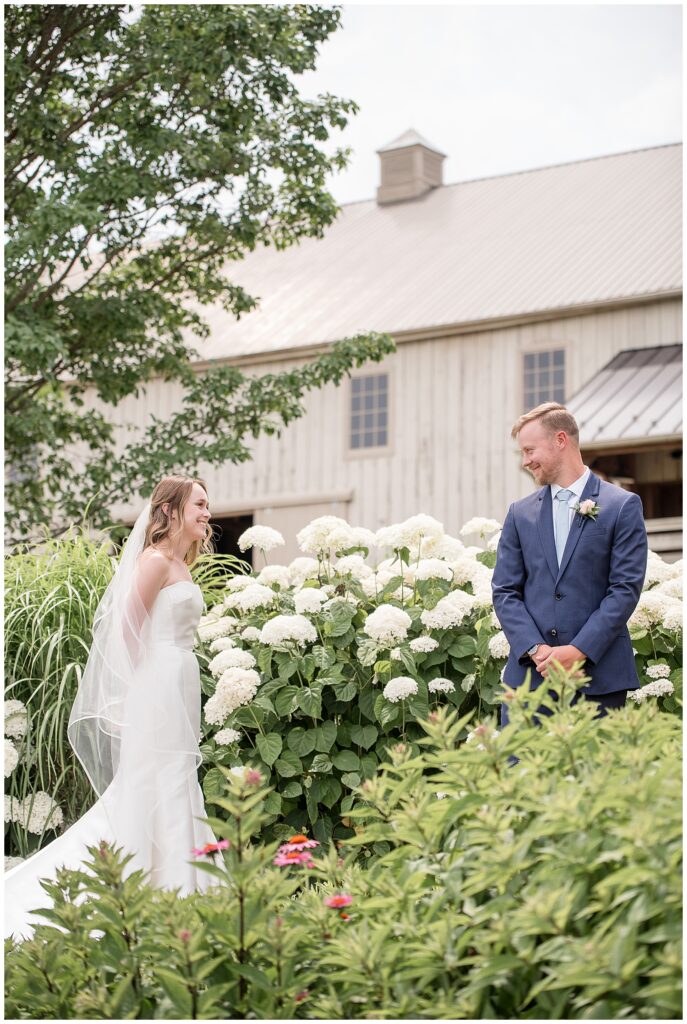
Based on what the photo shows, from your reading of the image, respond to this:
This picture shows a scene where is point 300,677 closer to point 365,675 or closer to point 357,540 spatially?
point 365,675

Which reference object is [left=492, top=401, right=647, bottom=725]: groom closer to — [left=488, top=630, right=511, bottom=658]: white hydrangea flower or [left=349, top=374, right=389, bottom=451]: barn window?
[left=488, top=630, right=511, bottom=658]: white hydrangea flower

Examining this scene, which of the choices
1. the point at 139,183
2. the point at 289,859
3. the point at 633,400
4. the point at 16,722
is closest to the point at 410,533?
the point at 16,722

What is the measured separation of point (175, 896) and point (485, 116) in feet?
70.1

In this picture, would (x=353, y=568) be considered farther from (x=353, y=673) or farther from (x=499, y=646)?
(x=499, y=646)

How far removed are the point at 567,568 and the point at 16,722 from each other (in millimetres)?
3379

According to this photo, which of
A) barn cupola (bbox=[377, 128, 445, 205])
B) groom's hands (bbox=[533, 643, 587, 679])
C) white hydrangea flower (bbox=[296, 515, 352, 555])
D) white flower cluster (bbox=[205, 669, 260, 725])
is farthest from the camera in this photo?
barn cupola (bbox=[377, 128, 445, 205])

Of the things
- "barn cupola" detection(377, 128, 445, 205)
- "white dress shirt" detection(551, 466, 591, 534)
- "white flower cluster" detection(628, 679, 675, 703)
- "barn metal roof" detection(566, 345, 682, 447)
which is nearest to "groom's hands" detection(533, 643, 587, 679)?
"white dress shirt" detection(551, 466, 591, 534)

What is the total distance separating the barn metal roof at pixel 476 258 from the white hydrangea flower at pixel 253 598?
12.9 m

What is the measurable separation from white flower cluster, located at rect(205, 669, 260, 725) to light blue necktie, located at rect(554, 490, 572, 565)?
184cm

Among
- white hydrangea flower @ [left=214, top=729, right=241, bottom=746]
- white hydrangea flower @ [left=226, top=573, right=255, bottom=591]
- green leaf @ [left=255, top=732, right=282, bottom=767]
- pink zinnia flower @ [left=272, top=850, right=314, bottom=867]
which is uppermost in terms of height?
white hydrangea flower @ [left=226, top=573, right=255, bottom=591]

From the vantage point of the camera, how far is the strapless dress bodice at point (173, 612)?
5570 mm

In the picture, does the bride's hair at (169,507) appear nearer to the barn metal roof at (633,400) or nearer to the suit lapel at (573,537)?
the suit lapel at (573,537)

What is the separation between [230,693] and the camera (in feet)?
20.4

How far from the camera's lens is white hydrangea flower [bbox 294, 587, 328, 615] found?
6492mm
